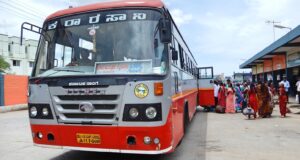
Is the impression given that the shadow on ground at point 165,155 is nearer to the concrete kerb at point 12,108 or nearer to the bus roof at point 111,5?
the bus roof at point 111,5

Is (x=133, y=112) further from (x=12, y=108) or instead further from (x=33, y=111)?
(x=12, y=108)

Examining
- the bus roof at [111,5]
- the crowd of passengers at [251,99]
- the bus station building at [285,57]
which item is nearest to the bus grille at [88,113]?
the bus roof at [111,5]

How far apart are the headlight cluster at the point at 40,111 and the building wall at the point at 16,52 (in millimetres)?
56322

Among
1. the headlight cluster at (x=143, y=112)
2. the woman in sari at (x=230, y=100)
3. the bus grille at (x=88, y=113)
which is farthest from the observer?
the woman in sari at (x=230, y=100)

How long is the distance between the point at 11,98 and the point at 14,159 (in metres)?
17.2

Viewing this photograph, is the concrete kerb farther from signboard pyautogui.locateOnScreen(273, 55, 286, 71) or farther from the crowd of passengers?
signboard pyautogui.locateOnScreen(273, 55, 286, 71)

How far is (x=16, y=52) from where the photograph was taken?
62906 millimetres

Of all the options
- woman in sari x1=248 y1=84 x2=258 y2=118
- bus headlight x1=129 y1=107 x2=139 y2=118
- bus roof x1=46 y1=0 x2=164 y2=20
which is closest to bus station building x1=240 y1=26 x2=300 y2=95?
woman in sari x1=248 y1=84 x2=258 y2=118

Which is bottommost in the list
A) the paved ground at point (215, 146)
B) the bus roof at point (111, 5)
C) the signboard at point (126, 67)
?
the paved ground at point (215, 146)

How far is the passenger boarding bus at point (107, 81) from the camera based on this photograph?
5.44m

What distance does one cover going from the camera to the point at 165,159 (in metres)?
6.98

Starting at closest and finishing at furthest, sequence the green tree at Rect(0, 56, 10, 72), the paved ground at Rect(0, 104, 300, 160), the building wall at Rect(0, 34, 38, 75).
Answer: the paved ground at Rect(0, 104, 300, 160) → the green tree at Rect(0, 56, 10, 72) → the building wall at Rect(0, 34, 38, 75)

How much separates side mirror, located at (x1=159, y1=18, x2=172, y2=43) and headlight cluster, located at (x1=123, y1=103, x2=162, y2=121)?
104cm

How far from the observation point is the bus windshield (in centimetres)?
564
